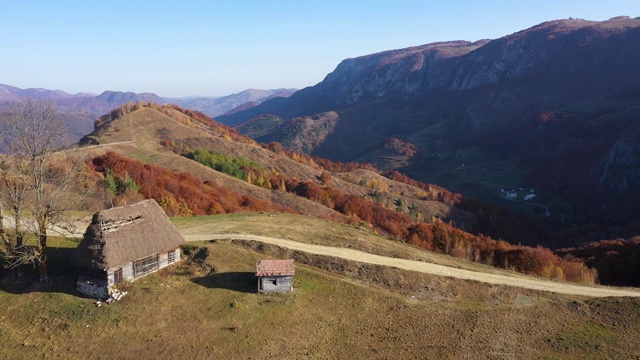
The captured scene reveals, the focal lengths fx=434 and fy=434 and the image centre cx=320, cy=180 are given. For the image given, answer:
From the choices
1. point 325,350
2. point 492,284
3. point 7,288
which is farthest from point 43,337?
point 492,284

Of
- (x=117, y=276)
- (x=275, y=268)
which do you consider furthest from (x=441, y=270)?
(x=117, y=276)

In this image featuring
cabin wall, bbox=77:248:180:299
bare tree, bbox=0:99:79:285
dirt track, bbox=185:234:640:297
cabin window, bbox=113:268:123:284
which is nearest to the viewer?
bare tree, bbox=0:99:79:285

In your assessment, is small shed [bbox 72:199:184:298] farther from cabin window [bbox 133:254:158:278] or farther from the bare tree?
the bare tree

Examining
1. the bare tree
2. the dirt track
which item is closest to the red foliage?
the dirt track

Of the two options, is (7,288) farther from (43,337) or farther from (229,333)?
(229,333)

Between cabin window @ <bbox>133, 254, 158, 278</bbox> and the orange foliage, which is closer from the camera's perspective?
cabin window @ <bbox>133, 254, 158, 278</bbox>

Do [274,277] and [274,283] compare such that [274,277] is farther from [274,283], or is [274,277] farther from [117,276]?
[117,276]
